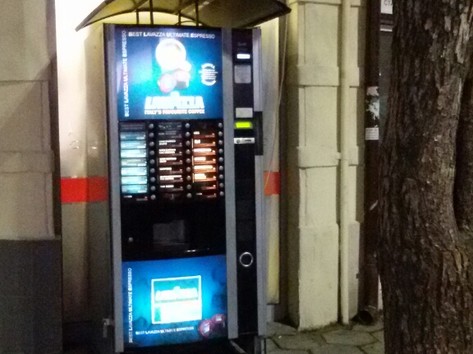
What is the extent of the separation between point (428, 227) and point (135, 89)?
1.87 m

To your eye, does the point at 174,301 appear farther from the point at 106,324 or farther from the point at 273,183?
the point at 273,183

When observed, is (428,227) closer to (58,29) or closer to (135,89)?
(135,89)

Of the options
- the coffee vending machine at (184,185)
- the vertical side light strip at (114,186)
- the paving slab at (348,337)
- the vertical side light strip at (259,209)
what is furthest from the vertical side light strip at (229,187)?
the paving slab at (348,337)

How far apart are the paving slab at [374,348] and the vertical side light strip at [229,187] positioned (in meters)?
1.11

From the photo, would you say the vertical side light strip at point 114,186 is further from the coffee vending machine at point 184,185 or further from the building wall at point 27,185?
the building wall at point 27,185

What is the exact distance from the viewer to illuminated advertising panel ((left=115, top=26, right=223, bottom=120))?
13.2 feet

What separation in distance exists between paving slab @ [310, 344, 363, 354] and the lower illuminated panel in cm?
93

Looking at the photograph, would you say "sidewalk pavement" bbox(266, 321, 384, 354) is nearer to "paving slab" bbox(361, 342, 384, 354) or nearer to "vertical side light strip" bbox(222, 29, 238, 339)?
"paving slab" bbox(361, 342, 384, 354)

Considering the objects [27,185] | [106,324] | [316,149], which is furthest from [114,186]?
[316,149]

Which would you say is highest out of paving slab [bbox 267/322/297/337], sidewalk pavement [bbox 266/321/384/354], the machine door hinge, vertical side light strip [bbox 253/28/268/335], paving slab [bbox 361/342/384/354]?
vertical side light strip [bbox 253/28/268/335]

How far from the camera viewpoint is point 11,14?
182 inches

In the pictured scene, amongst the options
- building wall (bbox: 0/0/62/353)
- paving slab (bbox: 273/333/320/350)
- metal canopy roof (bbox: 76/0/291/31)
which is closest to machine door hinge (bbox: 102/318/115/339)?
building wall (bbox: 0/0/62/353)

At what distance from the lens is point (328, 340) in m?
5.16

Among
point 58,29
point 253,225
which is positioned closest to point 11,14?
point 58,29
